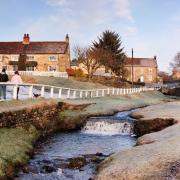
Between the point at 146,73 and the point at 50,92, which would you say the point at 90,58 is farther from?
the point at 146,73

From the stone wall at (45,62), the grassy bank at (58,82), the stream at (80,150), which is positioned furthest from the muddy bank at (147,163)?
the stone wall at (45,62)

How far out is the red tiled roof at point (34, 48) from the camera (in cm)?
9038

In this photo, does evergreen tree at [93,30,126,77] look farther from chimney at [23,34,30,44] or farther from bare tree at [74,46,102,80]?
chimney at [23,34,30,44]

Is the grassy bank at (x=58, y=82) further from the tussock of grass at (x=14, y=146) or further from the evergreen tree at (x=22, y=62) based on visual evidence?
the tussock of grass at (x=14, y=146)

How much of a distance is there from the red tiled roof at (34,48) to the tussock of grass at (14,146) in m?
70.0

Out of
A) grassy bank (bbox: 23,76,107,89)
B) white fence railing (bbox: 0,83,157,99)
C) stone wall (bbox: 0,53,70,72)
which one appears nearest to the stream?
white fence railing (bbox: 0,83,157,99)

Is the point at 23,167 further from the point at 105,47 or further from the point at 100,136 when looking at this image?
the point at 105,47

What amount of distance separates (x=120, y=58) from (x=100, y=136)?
6794 cm

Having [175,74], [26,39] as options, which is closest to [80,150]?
[26,39]

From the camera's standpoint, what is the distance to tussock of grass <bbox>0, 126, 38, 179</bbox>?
14274 mm

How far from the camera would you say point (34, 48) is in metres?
91.3

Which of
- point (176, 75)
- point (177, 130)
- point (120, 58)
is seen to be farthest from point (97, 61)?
point (176, 75)

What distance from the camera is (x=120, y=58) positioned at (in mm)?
90938

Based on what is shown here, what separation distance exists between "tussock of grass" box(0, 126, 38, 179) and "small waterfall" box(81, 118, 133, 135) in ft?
17.4
